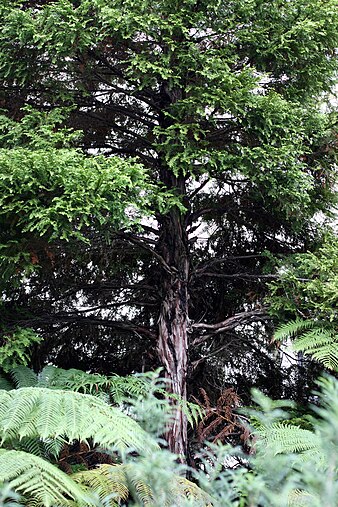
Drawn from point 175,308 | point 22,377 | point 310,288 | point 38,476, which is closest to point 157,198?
point 175,308

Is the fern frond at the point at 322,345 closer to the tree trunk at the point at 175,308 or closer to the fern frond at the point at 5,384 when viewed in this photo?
the tree trunk at the point at 175,308

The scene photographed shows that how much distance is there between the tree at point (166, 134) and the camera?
279 centimetres

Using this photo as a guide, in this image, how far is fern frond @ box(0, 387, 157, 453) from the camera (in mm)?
2098

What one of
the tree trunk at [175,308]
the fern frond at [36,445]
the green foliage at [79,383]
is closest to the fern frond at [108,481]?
the fern frond at [36,445]

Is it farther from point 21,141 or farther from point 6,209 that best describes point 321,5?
point 6,209

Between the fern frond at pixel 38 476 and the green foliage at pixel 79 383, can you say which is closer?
the fern frond at pixel 38 476

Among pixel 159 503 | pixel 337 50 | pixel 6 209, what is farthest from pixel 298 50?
pixel 159 503

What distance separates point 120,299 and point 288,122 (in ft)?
6.47

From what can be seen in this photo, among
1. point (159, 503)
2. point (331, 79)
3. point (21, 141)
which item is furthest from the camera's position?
point (331, 79)

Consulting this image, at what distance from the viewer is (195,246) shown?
4.70m

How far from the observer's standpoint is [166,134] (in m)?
3.09

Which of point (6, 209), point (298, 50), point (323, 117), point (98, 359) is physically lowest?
point (98, 359)

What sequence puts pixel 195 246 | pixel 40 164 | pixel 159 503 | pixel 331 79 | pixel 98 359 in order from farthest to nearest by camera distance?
pixel 195 246
pixel 98 359
pixel 331 79
pixel 40 164
pixel 159 503

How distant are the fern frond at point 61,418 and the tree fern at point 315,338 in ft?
3.37
